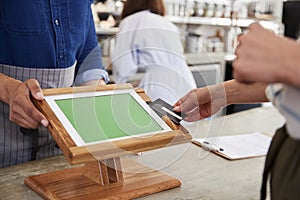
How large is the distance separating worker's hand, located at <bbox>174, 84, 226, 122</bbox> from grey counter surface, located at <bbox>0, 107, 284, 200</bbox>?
1.1 inches

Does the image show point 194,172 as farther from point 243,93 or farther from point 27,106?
point 27,106

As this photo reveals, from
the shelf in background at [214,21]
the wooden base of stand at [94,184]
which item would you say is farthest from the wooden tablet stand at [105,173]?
the shelf in background at [214,21]

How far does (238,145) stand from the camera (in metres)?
1.51

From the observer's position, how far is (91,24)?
1.55 meters

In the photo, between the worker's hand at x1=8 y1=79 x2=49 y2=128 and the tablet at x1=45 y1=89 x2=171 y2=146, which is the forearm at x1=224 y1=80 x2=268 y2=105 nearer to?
the tablet at x1=45 y1=89 x2=171 y2=146

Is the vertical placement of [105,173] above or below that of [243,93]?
below

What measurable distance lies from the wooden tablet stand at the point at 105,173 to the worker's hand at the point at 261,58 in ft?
1.40

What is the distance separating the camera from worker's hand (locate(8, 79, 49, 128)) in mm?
997

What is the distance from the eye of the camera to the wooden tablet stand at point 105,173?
3.07 ft

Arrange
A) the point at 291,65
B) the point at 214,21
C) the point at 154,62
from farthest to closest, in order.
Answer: the point at 214,21
the point at 154,62
the point at 291,65

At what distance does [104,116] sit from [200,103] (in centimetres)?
28

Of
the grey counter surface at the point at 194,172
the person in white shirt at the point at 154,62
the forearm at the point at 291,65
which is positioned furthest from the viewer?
the person in white shirt at the point at 154,62

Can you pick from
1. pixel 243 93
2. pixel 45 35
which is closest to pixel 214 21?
pixel 45 35

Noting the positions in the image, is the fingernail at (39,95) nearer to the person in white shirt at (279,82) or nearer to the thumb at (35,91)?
the thumb at (35,91)
